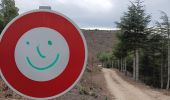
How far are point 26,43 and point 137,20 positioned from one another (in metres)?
44.8

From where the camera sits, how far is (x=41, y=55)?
2627 millimetres

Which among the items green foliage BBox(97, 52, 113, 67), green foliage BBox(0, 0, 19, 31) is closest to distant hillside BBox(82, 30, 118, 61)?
green foliage BBox(97, 52, 113, 67)

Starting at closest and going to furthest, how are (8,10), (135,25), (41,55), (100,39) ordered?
1. (41,55)
2. (8,10)
3. (135,25)
4. (100,39)

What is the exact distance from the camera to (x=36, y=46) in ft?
8.63

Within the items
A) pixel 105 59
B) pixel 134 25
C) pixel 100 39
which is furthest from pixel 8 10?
pixel 100 39

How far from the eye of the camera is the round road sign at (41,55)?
104 inches

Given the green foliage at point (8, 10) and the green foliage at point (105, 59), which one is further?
the green foliage at point (105, 59)

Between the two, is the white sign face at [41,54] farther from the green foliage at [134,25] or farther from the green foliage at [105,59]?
the green foliage at [105,59]

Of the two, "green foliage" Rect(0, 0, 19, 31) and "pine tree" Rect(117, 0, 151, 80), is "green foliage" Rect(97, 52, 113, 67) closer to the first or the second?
"pine tree" Rect(117, 0, 151, 80)

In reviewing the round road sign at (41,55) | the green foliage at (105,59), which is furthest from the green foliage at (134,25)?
the green foliage at (105,59)

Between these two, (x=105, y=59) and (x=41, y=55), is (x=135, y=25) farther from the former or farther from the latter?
(x=105, y=59)

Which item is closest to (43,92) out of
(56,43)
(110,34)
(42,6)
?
(56,43)

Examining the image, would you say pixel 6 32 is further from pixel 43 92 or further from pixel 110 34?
pixel 110 34

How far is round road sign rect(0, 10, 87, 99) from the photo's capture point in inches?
104
